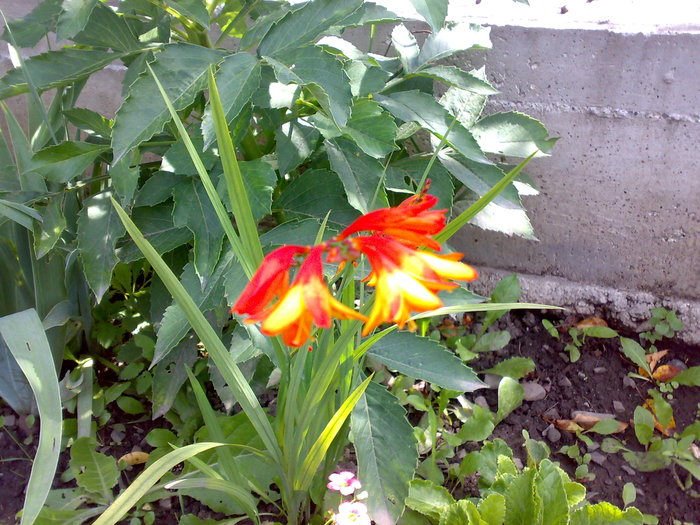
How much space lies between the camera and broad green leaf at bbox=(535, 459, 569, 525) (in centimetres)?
102

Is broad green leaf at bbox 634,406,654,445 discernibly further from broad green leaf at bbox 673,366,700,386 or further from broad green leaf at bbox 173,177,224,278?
broad green leaf at bbox 173,177,224,278

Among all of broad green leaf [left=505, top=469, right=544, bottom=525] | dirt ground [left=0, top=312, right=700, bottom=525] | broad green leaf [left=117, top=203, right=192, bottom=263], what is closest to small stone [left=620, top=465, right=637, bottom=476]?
dirt ground [left=0, top=312, right=700, bottom=525]

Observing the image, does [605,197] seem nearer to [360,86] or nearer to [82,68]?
[360,86]

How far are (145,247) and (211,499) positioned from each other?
26.9 inches

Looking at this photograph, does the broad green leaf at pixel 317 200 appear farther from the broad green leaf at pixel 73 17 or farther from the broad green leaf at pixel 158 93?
the broad green leaf at pixel 73 17

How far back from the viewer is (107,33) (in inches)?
44.0

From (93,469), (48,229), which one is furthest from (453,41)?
(93,469)

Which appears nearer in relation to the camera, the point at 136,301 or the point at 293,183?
the point at 293,183

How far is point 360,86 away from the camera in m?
1.13

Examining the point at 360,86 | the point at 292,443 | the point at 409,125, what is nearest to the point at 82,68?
the point at 360,86

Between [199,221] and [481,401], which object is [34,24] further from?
[481,401]

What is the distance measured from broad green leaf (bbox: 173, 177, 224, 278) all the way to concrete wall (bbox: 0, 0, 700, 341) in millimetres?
693

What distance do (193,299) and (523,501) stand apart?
0.68 m

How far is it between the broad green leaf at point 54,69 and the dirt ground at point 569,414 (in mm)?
803
